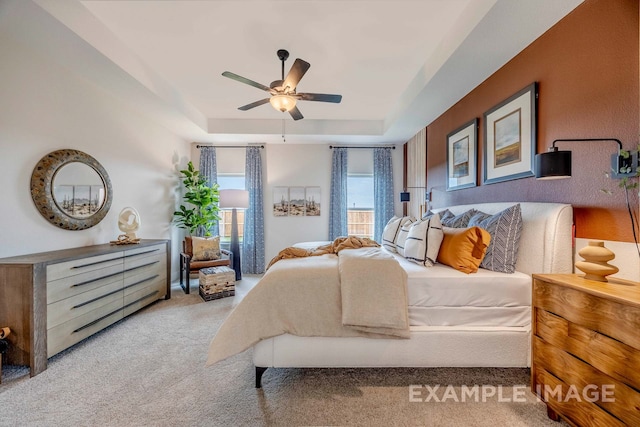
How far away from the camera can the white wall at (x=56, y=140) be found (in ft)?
7.22

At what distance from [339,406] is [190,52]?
3.47 m

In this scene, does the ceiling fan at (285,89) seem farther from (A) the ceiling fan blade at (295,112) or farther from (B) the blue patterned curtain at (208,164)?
(B) the blue patterned curtain at (208,164)

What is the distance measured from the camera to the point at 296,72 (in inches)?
89.8

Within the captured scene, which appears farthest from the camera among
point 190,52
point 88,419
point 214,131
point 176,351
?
point 214,131

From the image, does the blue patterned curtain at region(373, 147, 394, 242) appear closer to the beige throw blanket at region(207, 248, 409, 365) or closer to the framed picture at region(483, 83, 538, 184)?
the framed picture at region(483, 83, 538, 184)

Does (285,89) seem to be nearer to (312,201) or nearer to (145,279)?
(145,279)

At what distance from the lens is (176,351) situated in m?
2.28

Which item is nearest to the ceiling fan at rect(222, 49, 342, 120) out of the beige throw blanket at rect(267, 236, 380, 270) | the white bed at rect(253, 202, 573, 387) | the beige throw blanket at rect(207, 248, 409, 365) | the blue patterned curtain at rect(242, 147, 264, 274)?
the beige throw blanket at rect(267, 236, 380, 270)

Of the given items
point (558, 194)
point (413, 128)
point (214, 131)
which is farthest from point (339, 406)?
point (214, 131)

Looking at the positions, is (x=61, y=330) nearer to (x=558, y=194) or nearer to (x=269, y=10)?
(x=269, y=10)

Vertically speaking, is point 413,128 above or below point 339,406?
above

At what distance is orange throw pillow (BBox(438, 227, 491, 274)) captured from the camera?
1920 mm

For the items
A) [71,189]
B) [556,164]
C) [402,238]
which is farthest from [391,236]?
[71,189]

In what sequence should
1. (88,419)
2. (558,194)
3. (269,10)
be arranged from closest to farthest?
1. (88,419)
2. (558,194)
3. (269,10)
